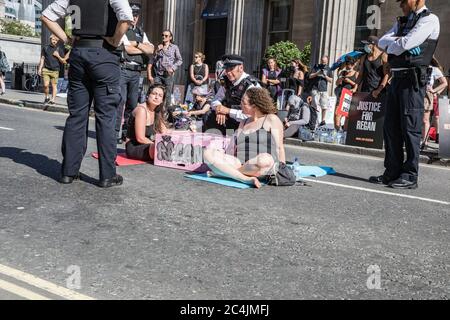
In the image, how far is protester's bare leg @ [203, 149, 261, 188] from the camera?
18.8 ft

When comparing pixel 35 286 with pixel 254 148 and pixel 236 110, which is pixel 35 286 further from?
pixel 236 110

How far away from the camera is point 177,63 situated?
11078 millimetres

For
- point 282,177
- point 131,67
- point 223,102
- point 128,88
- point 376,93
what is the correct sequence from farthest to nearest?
point 376,93, point 128,88, point 131,67, point 223,102, point 282,177

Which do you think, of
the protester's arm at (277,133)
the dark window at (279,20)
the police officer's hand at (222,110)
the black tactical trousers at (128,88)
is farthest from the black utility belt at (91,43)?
the dark window at (279,20)

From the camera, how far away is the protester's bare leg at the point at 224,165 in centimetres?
574

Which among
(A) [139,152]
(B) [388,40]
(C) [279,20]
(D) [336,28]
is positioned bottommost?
(A) [139,152]

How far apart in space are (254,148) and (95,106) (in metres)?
1.76

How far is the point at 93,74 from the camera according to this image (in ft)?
16.5

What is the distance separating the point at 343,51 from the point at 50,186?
12.0 m

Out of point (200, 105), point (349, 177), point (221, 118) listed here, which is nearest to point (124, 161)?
point (221, 118)

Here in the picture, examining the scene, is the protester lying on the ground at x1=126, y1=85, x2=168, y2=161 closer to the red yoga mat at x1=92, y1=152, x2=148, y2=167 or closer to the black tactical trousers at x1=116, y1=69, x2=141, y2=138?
the red yoga mat at x1=92, y1=152, x2=148, y2=167

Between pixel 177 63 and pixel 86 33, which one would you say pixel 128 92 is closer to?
pixel 177 63

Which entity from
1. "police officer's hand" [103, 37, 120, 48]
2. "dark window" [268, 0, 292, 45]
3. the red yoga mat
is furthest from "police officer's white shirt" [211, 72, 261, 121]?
"dark window" [268, 0, 292, 45]
